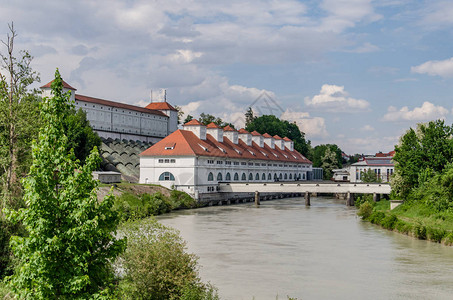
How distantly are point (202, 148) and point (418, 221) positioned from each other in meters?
31.3

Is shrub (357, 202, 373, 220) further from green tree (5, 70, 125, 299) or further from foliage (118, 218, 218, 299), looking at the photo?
green tree (5, 70, 125, 299)

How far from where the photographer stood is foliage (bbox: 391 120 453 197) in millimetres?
41375

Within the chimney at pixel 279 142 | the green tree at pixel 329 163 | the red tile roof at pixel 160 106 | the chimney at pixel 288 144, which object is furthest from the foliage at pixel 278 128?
the red tile roof at pixel 160 106

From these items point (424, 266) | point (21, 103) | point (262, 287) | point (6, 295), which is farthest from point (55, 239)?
point (424, 266)

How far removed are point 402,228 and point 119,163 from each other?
152 feet

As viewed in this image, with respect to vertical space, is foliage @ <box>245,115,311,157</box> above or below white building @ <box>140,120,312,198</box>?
above

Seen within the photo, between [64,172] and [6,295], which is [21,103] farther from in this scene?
[64,172]

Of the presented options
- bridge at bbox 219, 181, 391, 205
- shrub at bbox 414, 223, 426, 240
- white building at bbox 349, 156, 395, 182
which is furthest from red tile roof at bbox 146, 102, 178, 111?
shrub at bbox 414, 223, 426, 240

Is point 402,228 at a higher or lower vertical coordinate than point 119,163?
lower

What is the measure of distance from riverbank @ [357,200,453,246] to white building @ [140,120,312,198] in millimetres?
20434

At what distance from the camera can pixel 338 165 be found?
113m

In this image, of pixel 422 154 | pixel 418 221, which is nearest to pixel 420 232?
pixel 418 221

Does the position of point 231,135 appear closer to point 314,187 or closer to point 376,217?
point 314,187

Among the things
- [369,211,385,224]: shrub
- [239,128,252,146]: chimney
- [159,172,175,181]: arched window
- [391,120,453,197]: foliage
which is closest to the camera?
[369,211,385,224]: shrub
